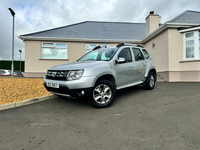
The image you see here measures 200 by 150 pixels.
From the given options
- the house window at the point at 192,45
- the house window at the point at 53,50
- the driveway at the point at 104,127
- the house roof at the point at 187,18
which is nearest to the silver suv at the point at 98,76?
the driveway at the point at 104,127

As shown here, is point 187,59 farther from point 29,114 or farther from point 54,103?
point 29,114

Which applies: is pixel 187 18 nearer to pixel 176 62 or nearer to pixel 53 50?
pixel 176 62

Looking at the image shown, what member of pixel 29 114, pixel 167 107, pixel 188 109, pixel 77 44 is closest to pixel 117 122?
pixel 167 107

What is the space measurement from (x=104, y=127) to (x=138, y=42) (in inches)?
424

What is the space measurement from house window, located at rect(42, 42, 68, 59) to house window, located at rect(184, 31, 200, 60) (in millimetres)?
9009

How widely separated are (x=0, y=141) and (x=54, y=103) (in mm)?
1985

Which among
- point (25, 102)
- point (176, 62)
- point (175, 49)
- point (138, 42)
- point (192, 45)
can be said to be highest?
point (138, 42)

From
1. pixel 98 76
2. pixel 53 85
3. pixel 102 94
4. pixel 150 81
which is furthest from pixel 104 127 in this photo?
pixel 150 81

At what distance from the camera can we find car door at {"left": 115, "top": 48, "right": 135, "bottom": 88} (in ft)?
12.9

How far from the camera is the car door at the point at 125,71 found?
155 inches

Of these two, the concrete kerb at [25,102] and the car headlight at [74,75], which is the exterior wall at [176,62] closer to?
the car headlight at [74,75]

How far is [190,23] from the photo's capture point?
8117 millimetres

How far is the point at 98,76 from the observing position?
3330mm

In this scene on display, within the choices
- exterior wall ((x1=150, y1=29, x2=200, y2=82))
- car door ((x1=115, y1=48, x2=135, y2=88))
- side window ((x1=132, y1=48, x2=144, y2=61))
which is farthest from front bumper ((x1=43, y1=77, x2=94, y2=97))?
exterior wall ((x1=150, y1=29, x2=200, y2=82))
